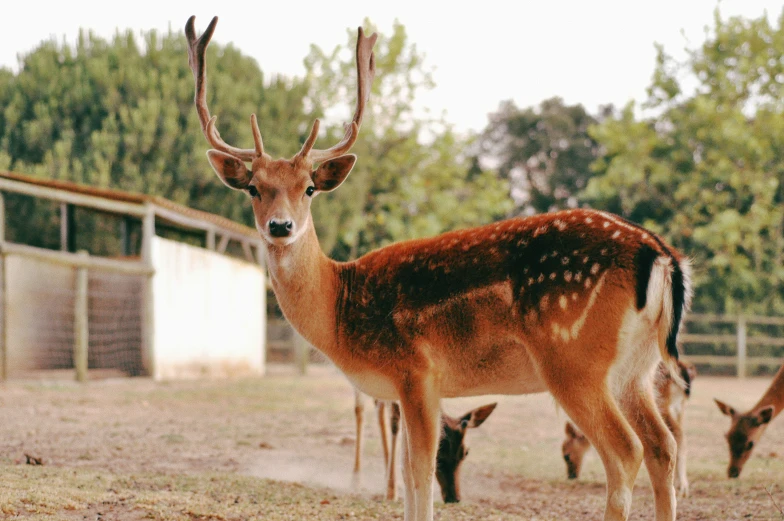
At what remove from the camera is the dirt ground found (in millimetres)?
4715

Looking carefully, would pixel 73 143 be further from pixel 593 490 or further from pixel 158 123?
pixel 593 490

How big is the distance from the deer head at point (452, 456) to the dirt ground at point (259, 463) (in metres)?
0.16

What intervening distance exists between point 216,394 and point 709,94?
17139mm

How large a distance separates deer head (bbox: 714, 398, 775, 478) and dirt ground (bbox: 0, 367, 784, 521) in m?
0.17

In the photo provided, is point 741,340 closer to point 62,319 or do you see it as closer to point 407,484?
point 62,319

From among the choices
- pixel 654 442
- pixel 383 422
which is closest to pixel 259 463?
pixel 383 422

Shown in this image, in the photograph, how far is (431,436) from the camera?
4.19m

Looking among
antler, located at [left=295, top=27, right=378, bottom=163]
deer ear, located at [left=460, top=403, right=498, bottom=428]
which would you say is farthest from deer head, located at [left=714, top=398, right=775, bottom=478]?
antler, located at [left=295, top=27, right=378, bottom=163]

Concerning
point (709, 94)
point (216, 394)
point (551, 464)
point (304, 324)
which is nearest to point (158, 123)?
point (216, 394)

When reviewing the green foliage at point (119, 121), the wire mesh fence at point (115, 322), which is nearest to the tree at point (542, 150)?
the green foliage at point (119, 121)

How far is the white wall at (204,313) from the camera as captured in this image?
14.2 metres

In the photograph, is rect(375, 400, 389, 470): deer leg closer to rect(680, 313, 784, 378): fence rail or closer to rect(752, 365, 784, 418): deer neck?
rect(752, 365, 784, 418): deer neck

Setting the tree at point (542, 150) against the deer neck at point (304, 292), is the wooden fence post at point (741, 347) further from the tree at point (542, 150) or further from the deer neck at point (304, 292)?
the deer neck at point (304, 292)

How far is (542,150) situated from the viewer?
32781 millimetres
